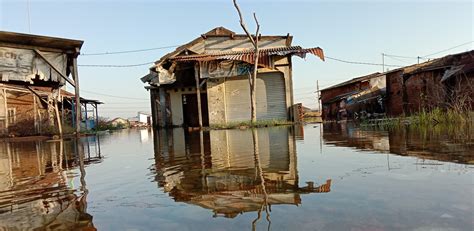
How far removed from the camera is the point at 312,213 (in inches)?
78.9

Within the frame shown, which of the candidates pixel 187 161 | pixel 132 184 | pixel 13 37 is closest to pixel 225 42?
pixel 13 37

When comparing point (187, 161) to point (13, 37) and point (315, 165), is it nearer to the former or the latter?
point (315, 165)

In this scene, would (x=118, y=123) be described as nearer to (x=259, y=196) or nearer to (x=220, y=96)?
(x=220, y=96)

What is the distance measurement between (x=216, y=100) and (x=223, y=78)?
1.25m

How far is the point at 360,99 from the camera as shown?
82.1 feet

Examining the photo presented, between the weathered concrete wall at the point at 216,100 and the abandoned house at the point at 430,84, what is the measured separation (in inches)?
359

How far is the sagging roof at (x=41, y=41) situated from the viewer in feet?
30.3

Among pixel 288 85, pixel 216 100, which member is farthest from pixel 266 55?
pixel 216 100

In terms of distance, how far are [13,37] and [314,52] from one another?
11.7m

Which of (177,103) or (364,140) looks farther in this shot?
(177,103)

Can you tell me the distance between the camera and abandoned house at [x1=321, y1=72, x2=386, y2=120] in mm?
23359

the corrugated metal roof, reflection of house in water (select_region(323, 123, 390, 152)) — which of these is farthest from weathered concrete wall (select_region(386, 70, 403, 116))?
reflection of house in water (select_region(323, 123, 390, 152))

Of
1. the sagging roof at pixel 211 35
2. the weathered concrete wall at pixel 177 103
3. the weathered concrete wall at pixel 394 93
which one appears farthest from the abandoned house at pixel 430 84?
the weathered concrete wall at pixel 177 103

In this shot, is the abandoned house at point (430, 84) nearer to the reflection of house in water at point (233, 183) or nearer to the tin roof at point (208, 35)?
the tin roof at point (208, 35)
